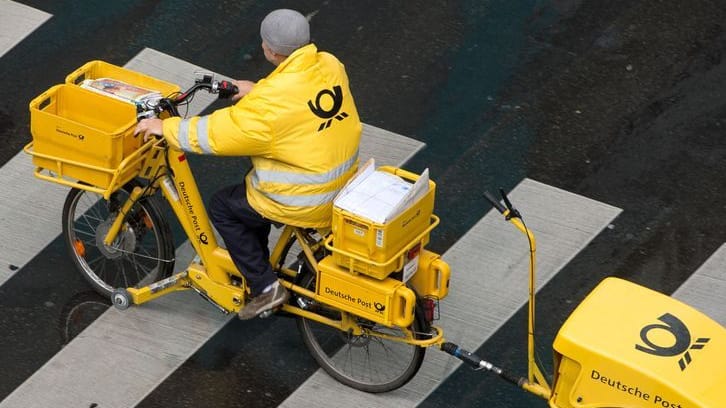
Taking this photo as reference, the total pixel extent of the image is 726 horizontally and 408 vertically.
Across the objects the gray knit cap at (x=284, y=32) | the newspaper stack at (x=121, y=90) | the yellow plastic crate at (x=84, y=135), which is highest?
the gray knit cap at (x=284, y=32)

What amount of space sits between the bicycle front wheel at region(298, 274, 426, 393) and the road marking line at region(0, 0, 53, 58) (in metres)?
4.09

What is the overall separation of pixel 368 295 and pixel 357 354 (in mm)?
852

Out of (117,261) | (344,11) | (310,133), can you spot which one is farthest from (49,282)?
(344,11)

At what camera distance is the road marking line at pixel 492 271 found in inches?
335

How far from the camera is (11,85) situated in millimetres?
10898

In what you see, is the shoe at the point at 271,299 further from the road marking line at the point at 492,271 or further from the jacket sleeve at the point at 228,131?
the jacket sleeve at the point at 228,131

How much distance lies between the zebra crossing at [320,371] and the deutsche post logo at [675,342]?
166 centimetres

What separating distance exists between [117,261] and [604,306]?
11.2 feet

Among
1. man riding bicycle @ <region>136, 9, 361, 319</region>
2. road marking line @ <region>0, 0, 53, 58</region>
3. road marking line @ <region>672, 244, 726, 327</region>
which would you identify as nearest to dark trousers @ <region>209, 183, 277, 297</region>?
man riding bicycle @ <region>136, 9, 361, 319</region>

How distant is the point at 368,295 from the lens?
786 centimetres

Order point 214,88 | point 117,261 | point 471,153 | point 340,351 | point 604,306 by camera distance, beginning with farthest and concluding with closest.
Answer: point 471,153 < point 117,261 < point 340,351 < point 214,88 < point 604,306

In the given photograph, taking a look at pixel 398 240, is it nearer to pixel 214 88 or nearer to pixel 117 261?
pixel 214 88

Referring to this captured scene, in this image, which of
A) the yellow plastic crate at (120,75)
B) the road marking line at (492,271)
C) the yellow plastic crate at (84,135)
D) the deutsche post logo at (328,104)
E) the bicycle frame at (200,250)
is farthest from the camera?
the yellow plastic crate at (120,75)

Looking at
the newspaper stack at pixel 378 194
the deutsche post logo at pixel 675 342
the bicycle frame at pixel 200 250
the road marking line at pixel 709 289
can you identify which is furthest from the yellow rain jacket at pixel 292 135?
the road marking line at pixel 709 289
